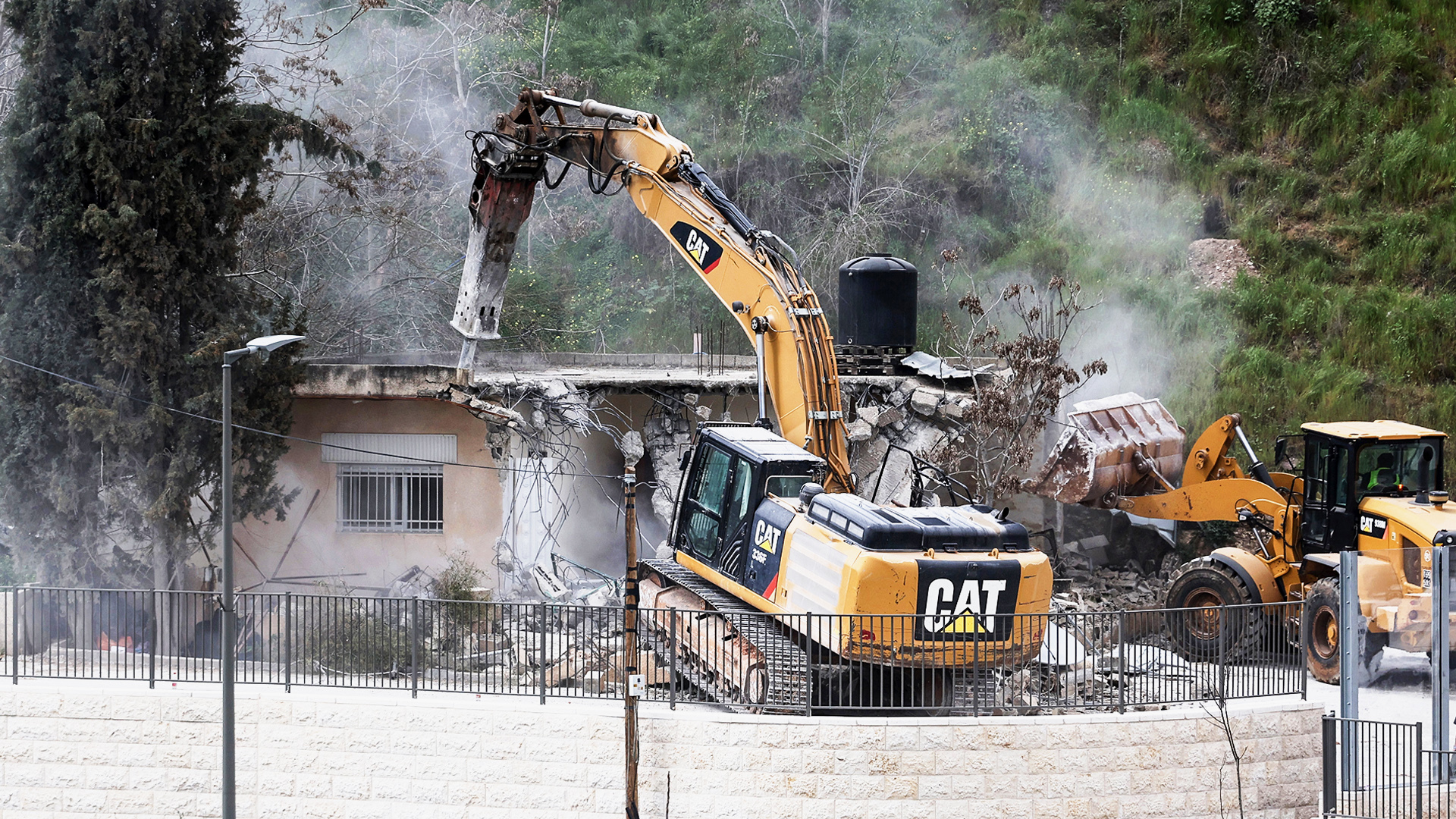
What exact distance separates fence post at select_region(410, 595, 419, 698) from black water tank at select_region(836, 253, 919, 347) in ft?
34.1

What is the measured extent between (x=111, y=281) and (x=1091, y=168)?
78.5ft

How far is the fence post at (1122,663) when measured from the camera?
12336 mm

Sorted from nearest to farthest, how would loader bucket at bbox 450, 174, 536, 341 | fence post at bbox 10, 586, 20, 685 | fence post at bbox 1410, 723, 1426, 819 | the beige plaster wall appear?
1. fence post at bbox 1410, 723, 1426, 819
2. fence post at bbox 10, 586, 20, 685
3. loader bucket at bbox 450, 174, 536, 341
4. the beige plaster wall

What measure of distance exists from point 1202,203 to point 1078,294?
195 inches

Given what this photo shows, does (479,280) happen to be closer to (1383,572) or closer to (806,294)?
(806,294)

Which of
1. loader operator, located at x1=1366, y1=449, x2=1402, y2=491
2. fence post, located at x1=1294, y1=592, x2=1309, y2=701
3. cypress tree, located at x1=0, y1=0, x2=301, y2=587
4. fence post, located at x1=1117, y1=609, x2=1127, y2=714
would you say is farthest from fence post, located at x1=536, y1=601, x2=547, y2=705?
loader operator, located at x1=1366, y1=449, x2=1402, y2=491

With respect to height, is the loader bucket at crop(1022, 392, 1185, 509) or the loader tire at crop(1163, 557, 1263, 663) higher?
the loader bucket at crop(1022, 392, 1185, 509)

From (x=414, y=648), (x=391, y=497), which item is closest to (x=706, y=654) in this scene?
(x=414, y=648)

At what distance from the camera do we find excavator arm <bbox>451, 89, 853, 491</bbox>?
15180mm

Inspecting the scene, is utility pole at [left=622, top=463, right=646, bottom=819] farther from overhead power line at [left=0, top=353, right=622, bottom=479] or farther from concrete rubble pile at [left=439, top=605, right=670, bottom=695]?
overhead power line at [left=0, top=353, right=622, bottom=479]

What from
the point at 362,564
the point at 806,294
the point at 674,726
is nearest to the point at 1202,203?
the point at 806,294

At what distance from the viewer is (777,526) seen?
1314 cm

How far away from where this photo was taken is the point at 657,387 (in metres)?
20.3

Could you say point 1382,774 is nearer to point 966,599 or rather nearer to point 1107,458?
point 966,599
